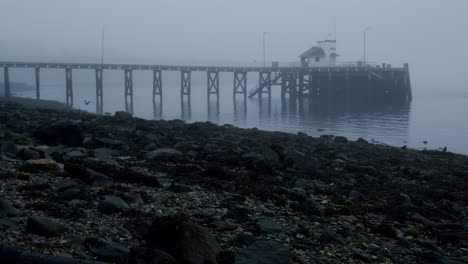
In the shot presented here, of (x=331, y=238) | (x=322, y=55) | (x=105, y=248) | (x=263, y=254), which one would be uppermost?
(x=322, y=55)

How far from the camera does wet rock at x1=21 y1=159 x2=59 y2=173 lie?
7125 mm

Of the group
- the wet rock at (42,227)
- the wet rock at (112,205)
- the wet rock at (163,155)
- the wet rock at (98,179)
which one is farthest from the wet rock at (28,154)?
the wet rock at (42,227)

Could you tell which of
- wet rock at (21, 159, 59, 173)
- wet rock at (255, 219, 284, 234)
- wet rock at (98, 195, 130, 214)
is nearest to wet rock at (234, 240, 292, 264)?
wet rock at (255, 219, 284, 234)

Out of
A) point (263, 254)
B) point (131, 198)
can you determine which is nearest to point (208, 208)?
point (131, 198)

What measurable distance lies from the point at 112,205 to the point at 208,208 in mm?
1310

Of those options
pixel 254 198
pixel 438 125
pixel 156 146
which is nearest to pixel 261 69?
pixel 438 125

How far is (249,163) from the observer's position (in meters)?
10.0

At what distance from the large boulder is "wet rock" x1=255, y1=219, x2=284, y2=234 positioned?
5.62 m

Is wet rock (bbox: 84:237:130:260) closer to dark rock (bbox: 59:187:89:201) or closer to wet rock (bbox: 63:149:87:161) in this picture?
dark rock (bbox: 59:187:89:201)

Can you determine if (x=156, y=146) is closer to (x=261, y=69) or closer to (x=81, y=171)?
(x=81, y=171)

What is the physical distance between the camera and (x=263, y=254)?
15.8 feet

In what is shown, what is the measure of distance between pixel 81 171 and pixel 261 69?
60.3 meters

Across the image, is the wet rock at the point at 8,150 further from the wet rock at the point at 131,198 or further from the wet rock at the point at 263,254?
the wet rock at the point at 263,254

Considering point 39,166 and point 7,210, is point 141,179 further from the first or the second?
point 7,210
